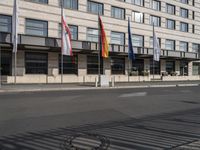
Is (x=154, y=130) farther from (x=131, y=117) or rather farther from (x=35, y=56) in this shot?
(x=35, y=56)

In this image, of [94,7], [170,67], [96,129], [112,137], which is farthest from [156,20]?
[112,137]

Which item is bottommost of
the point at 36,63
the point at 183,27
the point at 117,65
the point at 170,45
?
the point at 36,63

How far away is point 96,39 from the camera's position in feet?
145

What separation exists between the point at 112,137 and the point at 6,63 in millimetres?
30120

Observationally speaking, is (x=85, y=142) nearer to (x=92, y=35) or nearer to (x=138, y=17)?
(x=92, y=35)

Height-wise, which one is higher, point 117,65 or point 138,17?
point 138,17

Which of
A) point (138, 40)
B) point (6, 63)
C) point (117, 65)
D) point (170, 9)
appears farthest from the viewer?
point (170, 9)

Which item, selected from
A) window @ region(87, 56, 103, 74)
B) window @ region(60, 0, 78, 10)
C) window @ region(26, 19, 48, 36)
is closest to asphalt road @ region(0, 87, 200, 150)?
window @ region(26, 19, 48, 36)

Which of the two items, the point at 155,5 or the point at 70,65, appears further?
the point at 155,5

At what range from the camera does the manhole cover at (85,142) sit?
676cm

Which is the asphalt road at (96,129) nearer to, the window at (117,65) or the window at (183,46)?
the window at (117,65)

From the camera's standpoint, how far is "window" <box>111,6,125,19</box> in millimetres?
46487

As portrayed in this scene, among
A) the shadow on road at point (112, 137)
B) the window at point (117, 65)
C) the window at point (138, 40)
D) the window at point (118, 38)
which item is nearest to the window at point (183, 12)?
the window at point (138, 40)

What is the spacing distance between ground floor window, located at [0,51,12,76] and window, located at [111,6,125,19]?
17363 millimetres
